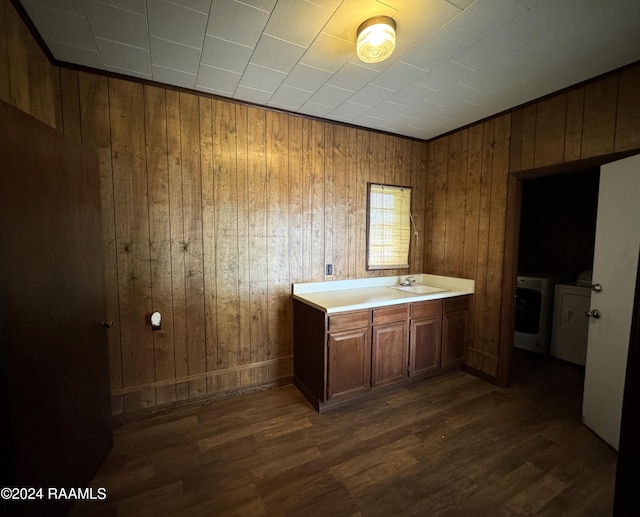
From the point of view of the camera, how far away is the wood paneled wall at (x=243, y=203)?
2006 millimetres

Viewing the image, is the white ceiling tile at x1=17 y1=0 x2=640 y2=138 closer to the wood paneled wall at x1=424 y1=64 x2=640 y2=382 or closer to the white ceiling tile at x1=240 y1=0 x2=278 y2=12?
the white ceiling tile at x1=240 y1=0 x2=278 y2=12

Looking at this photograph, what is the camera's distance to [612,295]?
192 centimetres

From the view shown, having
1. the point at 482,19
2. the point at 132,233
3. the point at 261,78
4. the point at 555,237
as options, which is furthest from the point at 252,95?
the point at 555,237

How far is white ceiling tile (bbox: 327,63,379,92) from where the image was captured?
193cm

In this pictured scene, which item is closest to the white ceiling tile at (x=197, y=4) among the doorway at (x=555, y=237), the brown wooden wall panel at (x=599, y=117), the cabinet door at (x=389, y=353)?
the cabinet door at (x=389, y=353)

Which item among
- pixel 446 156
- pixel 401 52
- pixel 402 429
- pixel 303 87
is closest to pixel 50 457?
pixel 402 429

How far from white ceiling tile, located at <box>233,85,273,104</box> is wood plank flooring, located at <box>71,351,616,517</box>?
264cm

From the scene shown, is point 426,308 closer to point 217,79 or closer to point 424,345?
point 424,345

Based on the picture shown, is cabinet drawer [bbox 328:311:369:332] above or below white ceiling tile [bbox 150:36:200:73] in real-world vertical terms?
below

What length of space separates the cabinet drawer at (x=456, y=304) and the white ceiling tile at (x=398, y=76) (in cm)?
203

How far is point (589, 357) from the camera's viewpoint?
81.9 inches

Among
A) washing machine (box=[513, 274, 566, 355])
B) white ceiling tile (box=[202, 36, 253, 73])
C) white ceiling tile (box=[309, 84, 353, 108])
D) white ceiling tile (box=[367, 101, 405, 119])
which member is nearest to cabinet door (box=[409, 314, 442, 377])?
washing machine (box=[513, 274, 566, 355])

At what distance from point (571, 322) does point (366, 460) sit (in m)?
2.98

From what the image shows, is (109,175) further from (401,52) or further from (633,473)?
(633,473)
